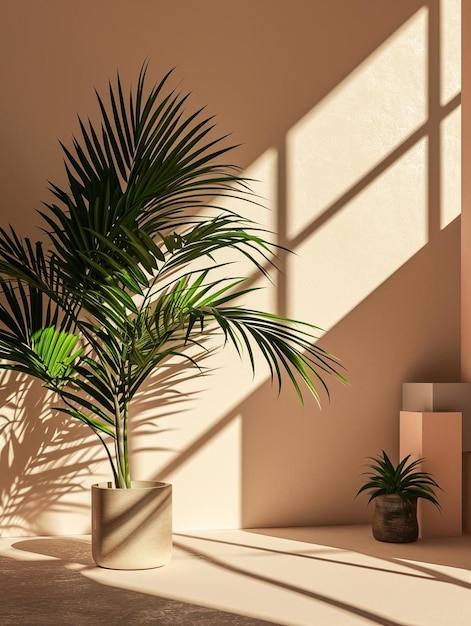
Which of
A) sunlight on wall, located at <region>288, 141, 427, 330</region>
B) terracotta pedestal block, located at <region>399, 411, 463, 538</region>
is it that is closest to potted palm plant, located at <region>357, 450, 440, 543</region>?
terracotta pedestal block, located at <region>399, 411, 463, 538</region>

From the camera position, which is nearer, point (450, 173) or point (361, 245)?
point (361, 245)

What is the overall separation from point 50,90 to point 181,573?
230 centimetres

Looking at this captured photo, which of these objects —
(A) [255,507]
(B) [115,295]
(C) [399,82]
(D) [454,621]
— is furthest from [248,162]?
(D) [454,621]

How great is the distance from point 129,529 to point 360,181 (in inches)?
88.2

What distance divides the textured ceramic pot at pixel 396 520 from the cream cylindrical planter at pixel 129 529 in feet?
3.74

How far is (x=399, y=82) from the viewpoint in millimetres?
4703

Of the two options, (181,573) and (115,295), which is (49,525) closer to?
(181,573)

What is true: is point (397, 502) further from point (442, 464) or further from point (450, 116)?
point (450, 116)

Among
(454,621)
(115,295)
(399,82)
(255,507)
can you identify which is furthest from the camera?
(399,82)

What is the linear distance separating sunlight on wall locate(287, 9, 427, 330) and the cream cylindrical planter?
1.46 meters

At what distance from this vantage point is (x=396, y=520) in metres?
4.03

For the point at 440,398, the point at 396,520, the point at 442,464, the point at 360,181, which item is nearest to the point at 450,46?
the point at 360,181

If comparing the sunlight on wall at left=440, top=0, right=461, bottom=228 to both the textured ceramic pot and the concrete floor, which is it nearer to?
the textured ceramic pot

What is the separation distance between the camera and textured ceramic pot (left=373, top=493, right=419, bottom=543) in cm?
403
